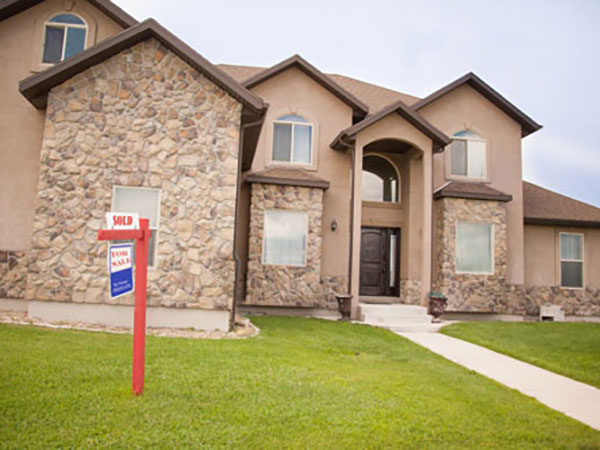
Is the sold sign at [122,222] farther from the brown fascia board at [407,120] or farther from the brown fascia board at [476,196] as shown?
the brown fascia board at [476,196]

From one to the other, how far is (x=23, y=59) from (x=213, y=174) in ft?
18.1

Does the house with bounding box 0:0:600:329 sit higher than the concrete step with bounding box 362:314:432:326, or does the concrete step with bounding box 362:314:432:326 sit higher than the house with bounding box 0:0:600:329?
the house with bounding box 0:0:600:329

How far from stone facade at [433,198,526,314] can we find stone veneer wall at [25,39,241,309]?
7179 millimetres

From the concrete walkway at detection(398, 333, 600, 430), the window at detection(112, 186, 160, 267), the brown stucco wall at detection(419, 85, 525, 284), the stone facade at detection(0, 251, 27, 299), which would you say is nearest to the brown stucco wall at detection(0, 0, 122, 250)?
the stone facade at detection(0, 251, 27, 299)

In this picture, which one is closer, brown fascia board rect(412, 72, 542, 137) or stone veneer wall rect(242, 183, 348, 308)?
stone veneer wall rect(242, 183, 348, 308)

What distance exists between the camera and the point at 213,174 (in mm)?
8344

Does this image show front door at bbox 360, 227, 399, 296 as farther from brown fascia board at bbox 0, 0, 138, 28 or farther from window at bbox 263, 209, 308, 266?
brown fascia board at bbox 0, 0, 138, 28

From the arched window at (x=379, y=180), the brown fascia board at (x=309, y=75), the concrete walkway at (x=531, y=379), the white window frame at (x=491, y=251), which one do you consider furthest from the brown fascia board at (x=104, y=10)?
the white window frame at (x=491, y=251)

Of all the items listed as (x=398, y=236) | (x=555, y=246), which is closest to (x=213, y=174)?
(x=398, y=236)

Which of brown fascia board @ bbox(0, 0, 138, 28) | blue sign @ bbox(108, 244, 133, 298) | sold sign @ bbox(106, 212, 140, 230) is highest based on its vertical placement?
brown fascia board @ bbox(0, 0, 138, 28)

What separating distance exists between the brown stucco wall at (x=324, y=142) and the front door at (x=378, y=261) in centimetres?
150

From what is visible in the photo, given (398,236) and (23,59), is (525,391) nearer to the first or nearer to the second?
(398,236)

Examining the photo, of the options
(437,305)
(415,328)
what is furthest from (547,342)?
(437,305)

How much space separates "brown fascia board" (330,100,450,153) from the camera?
12.0 meters
